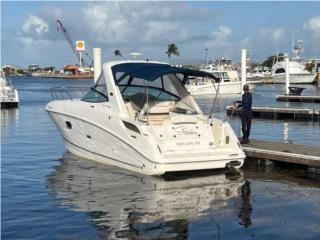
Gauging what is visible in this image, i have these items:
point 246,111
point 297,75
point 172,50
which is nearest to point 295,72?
point 297,75

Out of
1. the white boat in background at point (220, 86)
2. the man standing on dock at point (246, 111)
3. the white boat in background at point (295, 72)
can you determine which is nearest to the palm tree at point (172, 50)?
the white boat in background at point (295, 72)

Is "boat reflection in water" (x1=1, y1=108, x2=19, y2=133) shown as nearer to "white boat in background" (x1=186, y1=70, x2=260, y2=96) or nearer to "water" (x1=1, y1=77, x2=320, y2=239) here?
"water" (x1=1, y1=77, x2=320, y2=239)

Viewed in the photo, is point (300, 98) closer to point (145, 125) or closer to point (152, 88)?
point (152, 88)

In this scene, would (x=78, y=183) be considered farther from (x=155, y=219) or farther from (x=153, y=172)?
(x=155, y=219)

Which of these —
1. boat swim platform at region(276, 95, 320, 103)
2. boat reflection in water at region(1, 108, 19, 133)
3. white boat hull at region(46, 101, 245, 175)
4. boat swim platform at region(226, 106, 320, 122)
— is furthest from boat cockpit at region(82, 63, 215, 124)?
boat swim platform at region(276, 95, 320, 103)

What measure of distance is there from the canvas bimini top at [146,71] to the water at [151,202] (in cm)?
244

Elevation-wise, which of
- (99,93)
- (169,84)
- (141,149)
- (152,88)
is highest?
(169,84)

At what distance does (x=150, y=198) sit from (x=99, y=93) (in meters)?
4.63

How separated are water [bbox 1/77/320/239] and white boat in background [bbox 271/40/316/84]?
91.8 metres

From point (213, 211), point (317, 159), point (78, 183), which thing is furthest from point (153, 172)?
point (317, 159)

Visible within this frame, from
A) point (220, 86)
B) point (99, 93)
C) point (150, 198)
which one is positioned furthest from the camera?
point (220, 86)

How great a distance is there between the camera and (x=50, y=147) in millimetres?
19266

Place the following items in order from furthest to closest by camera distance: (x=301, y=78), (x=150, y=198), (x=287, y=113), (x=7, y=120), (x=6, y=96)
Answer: (x=301, y=78) → (x=6, y=96) → (x=287, y=113) → (x=7, y=120) → (x=150, y=198)

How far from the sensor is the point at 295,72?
103312 millimetres
